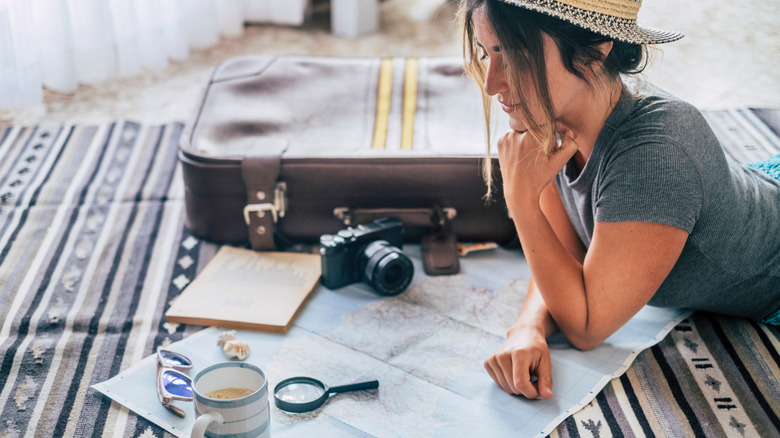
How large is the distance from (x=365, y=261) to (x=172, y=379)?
0.39 metres

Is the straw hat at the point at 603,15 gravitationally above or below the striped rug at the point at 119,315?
above

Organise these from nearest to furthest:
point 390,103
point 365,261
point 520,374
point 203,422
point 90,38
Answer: point 203,422 → point 520,374 → point 365,261 → point 390,103 → point 90,38

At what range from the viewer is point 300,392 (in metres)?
1.03

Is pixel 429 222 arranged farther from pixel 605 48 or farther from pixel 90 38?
pixel 90 38

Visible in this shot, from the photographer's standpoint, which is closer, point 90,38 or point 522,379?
point 522,379

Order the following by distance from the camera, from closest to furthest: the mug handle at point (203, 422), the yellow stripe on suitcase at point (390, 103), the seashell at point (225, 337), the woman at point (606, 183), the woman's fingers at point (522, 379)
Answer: the mug handle at point (203, 422) → the woman at point (606, 183) → the woman's fingers at point (522, 379) → the seashell at point (225, 337) → the yellow stripe on suitcase at point (390, 103)

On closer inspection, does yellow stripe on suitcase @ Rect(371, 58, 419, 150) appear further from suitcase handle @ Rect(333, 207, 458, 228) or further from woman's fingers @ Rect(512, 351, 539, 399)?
woman's fingers @ Rect(512, 351, 539, 399)

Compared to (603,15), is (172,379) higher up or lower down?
lower down

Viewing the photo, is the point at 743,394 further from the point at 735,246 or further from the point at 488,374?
the point at 488,374

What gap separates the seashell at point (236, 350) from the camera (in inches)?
44.1

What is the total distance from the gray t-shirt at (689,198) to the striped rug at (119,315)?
116 mm

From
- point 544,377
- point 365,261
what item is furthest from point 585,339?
point 365,261

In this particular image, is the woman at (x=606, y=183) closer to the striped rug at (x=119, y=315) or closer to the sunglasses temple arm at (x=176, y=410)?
the striped rug at (x=119, y=315)

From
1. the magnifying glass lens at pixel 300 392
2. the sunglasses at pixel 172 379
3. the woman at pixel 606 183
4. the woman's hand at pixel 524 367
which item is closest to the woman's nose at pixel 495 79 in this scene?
the woman at pixel 606 183
